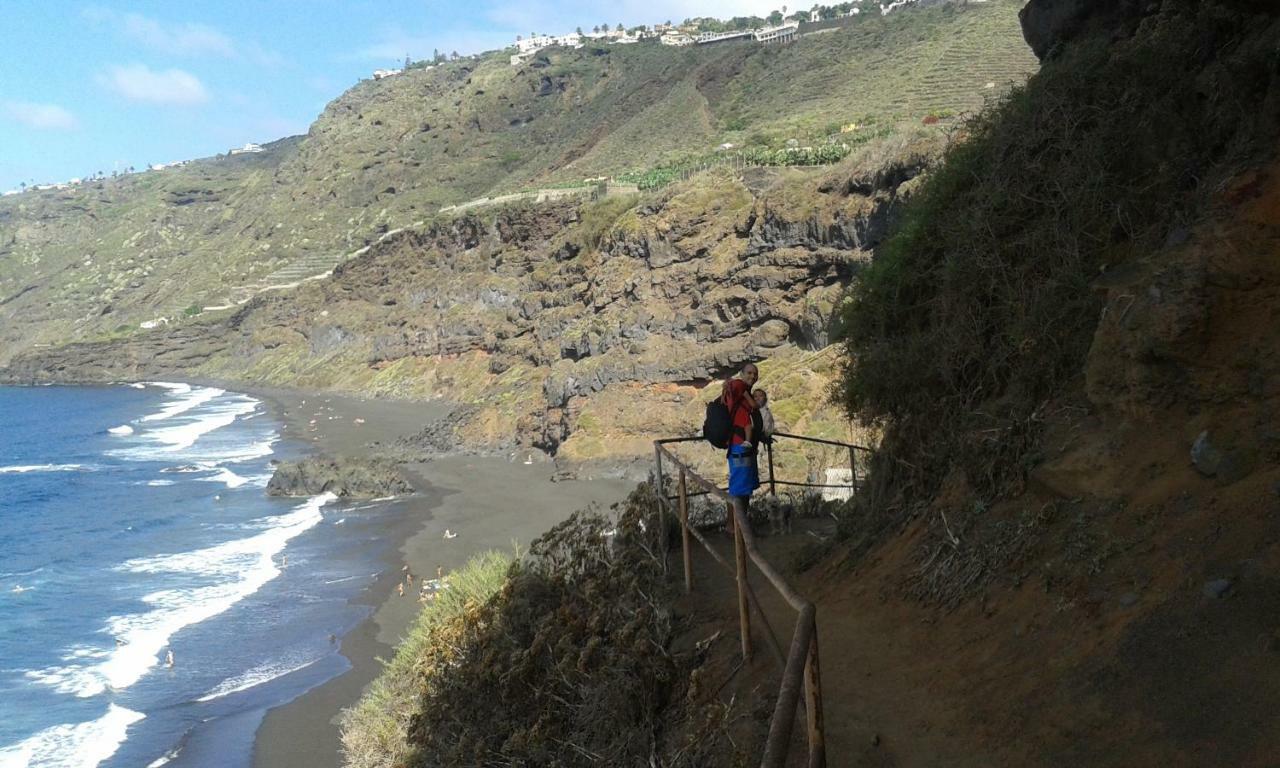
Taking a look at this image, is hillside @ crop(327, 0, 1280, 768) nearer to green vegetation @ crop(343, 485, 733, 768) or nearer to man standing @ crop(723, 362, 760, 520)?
green vegetation @ crop(343, 485, 733, 768)

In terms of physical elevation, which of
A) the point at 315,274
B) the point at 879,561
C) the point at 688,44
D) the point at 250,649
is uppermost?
the point at 688,44

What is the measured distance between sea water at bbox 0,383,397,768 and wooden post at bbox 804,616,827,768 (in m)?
13.1

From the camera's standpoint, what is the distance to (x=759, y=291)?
117 ft

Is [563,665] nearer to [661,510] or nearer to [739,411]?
[661,510]

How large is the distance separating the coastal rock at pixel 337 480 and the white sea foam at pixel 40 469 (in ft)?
52.0

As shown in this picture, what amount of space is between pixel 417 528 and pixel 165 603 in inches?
298

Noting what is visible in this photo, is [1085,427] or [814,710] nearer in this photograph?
[814,710]

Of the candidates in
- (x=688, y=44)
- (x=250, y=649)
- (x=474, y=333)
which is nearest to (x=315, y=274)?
(x=474, y=333)

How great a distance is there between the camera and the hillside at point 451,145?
65562mm

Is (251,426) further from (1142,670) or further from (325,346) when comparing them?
(1142,670)

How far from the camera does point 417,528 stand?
92.7ft

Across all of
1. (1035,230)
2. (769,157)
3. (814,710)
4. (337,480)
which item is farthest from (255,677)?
(769,157)

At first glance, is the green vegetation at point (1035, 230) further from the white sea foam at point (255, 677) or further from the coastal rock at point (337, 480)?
the coastal rock at point (337, 480)

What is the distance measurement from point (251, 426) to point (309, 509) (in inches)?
1104
